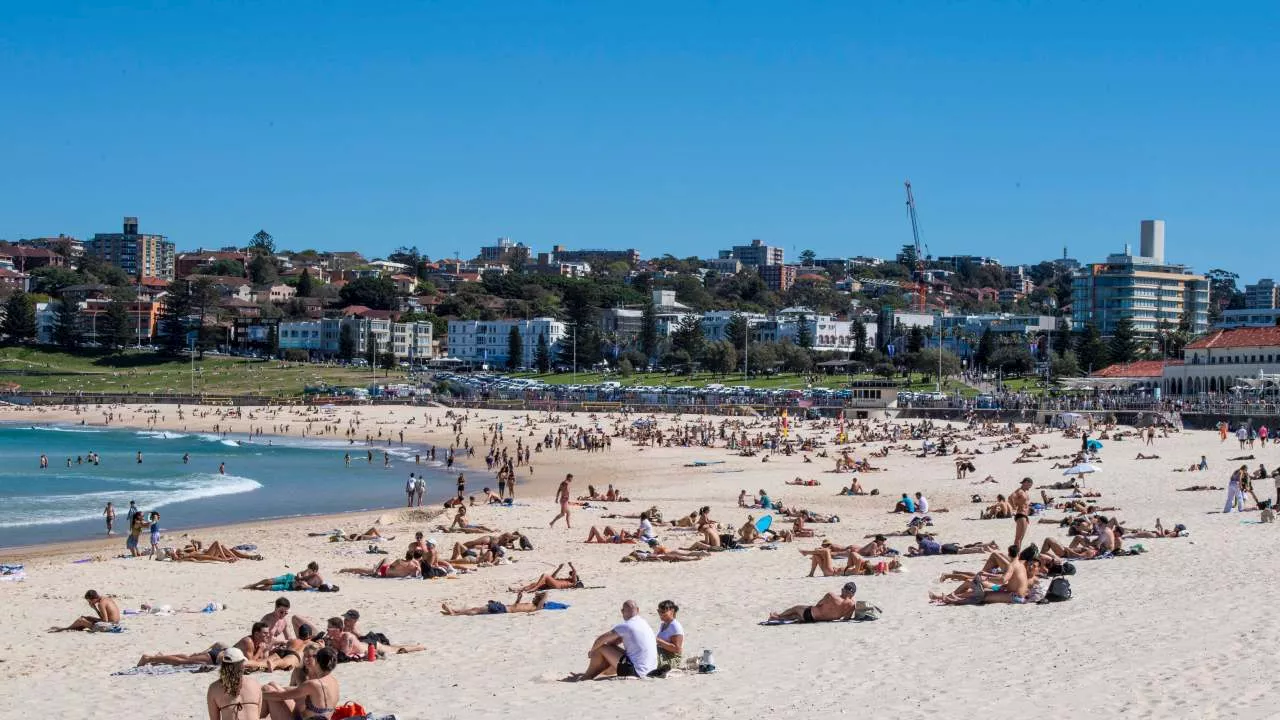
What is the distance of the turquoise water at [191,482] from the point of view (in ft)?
83.8

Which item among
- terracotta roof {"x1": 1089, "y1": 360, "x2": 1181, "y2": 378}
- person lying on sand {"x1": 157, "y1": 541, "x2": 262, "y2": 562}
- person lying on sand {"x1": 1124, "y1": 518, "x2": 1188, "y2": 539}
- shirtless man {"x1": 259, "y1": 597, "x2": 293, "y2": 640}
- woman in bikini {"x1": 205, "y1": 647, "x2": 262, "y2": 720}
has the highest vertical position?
terracotta roof {"x1": 1089, "y1": 360, "x2": 1181, "y2": 378}

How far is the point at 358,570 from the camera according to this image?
52.4 feet

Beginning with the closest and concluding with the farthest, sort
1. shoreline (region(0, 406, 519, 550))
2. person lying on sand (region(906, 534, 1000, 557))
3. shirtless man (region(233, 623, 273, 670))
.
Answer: shirtless man (region(233, 623, 273, 670)) → person lying on sand (region(906, 534, 1000, 557)) → shoreline (region(0, 406, 519, 550))

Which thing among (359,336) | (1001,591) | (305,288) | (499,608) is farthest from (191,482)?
(305,288)

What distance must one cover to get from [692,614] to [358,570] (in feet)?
18.7

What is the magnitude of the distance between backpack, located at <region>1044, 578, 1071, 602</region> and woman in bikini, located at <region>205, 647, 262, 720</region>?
7.21 m

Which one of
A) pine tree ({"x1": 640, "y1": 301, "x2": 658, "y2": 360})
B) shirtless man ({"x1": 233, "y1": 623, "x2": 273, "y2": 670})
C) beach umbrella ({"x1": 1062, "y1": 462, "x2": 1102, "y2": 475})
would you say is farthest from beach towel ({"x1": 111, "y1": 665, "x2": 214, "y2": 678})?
pine tree ({"x1": 640, "y1": 301, "x2": 658, "y2": 360})

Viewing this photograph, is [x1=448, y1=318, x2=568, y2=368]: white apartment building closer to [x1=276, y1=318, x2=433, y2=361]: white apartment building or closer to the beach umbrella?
[x1=276, y1=318, x2=433, y2=361]: white apartment building

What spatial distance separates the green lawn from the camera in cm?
9119

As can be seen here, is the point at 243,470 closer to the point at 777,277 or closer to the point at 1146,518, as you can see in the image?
the point at 1146,518

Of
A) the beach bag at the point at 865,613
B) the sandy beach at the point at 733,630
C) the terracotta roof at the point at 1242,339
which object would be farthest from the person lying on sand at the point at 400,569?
the terracotta roof at the point at 1242,339

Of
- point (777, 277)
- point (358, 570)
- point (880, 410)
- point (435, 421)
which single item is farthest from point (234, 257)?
point (358, 570)

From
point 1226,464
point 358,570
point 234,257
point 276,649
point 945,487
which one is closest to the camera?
point 276,649

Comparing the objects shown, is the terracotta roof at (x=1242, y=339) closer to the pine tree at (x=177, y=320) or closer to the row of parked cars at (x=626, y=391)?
the row of parked cars at (x=626, y=391)
